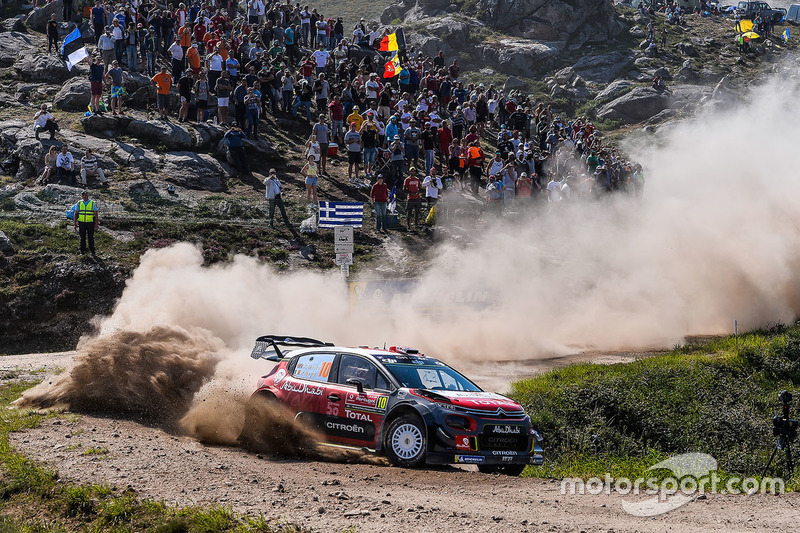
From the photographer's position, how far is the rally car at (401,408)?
9961 millimetres

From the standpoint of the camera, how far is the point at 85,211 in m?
20.6

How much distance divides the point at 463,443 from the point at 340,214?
44.7 feet

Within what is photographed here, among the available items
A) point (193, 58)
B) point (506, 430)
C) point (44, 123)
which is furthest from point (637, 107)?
point (506, 430)

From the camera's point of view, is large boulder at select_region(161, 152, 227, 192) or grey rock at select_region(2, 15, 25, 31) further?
grey rock at select_region(2, 15, 25, 31)

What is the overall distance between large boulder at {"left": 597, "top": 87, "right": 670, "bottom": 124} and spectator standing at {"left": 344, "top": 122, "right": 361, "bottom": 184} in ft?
86.0

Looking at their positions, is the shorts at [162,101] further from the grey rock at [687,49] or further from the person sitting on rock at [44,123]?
the grey rock at [687,49]

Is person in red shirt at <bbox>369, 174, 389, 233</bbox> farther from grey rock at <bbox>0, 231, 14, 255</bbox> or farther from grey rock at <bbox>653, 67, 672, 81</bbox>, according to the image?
grey rock at <bbox>653, 67, 672, 81</bbox>

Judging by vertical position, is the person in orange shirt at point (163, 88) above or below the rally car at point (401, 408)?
above

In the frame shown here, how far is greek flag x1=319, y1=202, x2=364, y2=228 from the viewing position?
22.7 metres

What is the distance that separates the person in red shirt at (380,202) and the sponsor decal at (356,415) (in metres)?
14.0

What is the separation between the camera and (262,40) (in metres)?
34.2

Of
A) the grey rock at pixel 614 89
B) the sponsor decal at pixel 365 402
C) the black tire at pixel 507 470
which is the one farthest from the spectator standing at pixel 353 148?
the grey rock at pixel 614 89

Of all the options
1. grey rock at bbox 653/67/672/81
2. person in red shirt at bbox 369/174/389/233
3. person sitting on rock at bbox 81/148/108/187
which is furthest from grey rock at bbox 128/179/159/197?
grey rock at bbox 653/67/672/81

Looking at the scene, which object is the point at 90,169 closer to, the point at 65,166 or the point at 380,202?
the point at 65,166
